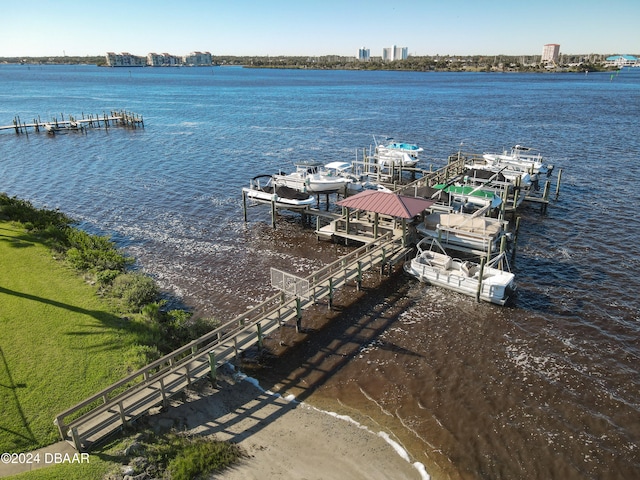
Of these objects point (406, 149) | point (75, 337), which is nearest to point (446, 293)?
point (75, 337)

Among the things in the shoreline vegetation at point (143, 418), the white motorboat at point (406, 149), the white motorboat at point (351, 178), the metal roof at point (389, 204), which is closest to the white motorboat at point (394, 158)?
the white motorboat at point (406, 149)

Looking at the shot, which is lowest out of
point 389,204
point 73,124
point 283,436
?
point 283,436

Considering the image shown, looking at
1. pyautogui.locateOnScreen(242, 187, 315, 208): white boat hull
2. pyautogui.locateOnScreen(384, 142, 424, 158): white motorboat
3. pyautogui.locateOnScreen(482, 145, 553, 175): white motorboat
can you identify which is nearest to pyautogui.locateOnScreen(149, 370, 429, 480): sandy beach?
pyautogui.locateOnScreen(242, 187, 315, 208): white boat hull

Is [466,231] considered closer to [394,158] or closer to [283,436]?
[283,436]

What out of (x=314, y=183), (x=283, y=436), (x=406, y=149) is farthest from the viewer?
(x=406, y=149)

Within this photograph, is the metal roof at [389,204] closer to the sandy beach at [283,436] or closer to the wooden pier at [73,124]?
the sandy beach at [283,436]

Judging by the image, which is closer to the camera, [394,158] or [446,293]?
[446,293]

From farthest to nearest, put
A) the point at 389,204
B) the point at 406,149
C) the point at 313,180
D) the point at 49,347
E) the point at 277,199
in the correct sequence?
the point at 406,149
the point at 313,180
the point at 277,199
the point at 389,204
the point at 49,347

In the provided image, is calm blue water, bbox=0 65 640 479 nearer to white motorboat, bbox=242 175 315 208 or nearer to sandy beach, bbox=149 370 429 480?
sandy beach, bbox=149 370 429 480

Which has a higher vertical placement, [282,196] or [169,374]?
[282,196]
